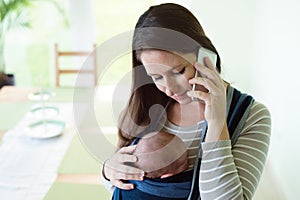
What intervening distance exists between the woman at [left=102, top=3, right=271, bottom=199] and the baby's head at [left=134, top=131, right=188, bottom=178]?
17mm

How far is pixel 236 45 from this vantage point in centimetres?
281

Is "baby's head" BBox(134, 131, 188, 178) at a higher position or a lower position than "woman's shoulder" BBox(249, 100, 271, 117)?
lower

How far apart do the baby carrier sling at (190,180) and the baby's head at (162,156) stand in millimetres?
17

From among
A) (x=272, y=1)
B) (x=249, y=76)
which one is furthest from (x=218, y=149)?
(x=249, y=76)

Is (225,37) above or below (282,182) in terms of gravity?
above

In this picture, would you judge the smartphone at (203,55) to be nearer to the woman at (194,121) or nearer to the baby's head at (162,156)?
the woman at (194,121)

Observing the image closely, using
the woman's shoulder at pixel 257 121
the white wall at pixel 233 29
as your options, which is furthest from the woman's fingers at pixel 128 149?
the white wall at pixel 233 29

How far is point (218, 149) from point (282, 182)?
1.21 metres

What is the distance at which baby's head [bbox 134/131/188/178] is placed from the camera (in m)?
1.01

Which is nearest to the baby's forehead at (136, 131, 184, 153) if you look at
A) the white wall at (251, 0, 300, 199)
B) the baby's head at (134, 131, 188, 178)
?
the baby's head at (134, 131, 188, 178)

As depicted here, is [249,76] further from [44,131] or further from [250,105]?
[250,105]

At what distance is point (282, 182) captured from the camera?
199cm

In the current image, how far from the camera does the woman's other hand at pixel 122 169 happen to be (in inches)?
40.9

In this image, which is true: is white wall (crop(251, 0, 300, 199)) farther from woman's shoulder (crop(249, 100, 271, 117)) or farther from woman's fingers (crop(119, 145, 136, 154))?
woman's fingers (crop(119, 145, 136, 154))
